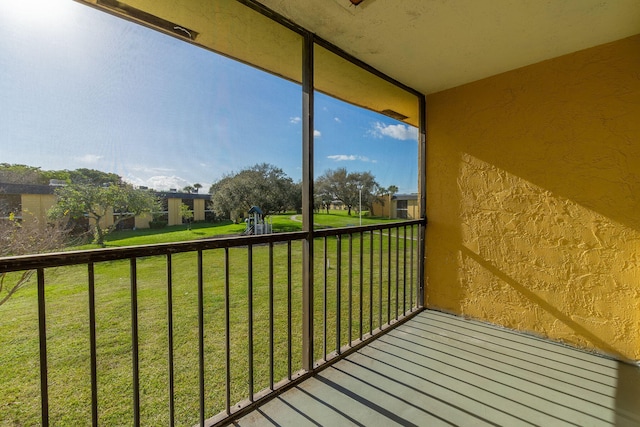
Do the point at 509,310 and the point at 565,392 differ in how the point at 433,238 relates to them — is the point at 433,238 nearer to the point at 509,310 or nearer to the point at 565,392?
the point at 509,310

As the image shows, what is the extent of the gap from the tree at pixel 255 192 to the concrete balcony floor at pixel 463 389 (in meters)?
1.10

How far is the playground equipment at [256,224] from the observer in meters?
1.64

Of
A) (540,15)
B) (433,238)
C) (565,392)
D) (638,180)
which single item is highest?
(540,15)

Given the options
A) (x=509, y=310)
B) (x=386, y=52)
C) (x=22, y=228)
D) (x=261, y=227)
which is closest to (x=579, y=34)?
(x=386, y=52)

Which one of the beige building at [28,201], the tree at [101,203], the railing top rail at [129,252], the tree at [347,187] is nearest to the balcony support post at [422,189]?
the tree at [347,187]

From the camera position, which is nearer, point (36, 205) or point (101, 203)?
point (36, 205)

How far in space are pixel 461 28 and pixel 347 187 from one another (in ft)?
4.14

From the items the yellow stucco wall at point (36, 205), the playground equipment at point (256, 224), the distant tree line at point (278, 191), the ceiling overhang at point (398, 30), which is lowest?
the playground equipment at point (256, 224)

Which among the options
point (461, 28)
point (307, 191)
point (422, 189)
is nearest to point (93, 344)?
point (307, 191)

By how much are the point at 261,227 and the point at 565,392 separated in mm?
2004

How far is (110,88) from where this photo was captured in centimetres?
114

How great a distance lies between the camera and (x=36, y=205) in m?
0.98

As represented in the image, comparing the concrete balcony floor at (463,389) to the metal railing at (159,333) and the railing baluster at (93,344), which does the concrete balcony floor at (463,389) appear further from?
the railing baluster at (93,344)

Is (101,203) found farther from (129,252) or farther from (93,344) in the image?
(93,344)
